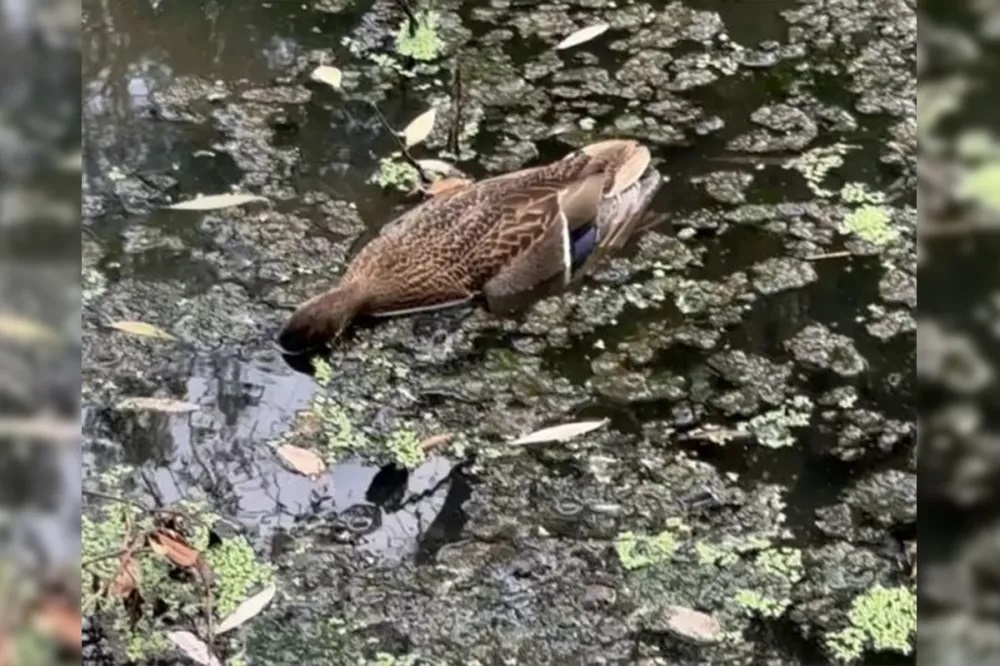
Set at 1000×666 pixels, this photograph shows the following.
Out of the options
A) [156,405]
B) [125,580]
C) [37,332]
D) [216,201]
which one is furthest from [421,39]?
[37,332]

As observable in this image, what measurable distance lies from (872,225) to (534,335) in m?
1.03

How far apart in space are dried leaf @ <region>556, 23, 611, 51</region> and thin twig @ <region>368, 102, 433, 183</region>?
700mm

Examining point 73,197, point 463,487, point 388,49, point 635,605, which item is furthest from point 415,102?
point 73,197

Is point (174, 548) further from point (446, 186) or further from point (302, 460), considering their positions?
Result: point (446, 186)

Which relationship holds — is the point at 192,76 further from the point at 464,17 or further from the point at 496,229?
the point at 496,229

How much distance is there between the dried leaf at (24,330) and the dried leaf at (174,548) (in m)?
1.94

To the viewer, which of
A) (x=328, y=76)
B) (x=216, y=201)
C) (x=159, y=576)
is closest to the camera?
(x=159, y=576)

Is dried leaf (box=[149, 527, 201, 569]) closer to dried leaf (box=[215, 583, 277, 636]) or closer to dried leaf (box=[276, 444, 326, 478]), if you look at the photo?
dried leaf (box=[215, 583, 277, 636])

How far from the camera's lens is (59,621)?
0.98 m

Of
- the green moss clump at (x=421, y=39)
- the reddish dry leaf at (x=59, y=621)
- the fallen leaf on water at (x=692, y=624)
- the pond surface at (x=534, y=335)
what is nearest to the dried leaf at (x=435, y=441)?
the pond surface at (x=534, y=335)

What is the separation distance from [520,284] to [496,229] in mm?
171

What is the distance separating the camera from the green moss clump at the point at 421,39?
4.49 meters

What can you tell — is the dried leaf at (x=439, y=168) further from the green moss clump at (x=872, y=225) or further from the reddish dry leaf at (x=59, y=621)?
the reddish dry leaf at (x=59, y=621)

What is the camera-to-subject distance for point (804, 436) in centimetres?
311
